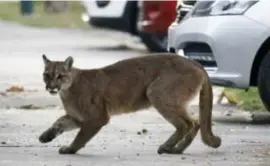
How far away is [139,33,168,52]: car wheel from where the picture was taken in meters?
20.4

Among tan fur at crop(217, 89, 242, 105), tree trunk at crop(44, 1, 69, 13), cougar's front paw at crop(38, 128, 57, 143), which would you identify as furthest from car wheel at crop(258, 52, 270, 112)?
tree trunk at crop(44, 1, 69, 13)

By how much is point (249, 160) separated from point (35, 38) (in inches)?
723

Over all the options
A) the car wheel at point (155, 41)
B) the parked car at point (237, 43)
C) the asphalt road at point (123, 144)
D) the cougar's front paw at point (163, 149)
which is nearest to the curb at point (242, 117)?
the parked car at point (237, 43)

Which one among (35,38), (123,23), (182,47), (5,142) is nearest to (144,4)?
(123,23)

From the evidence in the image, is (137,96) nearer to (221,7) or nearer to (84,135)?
(84,135)

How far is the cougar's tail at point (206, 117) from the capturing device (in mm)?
9102

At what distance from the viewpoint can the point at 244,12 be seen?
36.9 ft

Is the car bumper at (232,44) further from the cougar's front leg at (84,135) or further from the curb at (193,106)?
the cougar's front leg at (84,135)

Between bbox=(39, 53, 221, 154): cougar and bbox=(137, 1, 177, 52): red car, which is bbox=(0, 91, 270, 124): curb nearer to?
bbox=(39, 53, 221, 154): cougar

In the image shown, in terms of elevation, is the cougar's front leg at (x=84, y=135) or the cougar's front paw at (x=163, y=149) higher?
the cougar's front leg at (x=84, y=135)

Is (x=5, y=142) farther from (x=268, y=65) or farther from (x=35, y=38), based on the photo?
(x=35, y=38)

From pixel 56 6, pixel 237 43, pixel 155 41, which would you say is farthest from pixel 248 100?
pixel 56 6

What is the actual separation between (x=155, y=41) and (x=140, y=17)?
529 mm

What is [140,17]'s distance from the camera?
20703 mm
